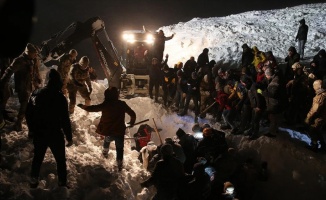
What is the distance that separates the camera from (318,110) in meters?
9.00

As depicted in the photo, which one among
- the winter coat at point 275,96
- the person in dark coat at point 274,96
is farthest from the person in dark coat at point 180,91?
the winter coat at point 275,96

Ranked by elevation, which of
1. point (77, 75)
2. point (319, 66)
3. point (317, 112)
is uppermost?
point (319, 66)

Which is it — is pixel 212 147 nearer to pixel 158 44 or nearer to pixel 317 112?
pixel 317 112

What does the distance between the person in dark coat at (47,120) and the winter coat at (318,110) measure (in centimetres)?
672

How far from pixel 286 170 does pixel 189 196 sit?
459 cm

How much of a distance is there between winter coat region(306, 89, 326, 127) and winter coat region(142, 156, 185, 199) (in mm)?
4785

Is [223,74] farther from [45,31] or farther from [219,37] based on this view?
[45,31]

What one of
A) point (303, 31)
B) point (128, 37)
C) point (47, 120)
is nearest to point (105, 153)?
point (47, 120)

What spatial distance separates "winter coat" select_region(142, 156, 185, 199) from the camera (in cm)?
626

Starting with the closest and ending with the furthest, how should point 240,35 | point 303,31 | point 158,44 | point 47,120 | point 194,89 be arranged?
point 47,120, point 194,89, point 158,44, point 303,31, point 240,35

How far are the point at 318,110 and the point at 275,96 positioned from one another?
1.22 meters

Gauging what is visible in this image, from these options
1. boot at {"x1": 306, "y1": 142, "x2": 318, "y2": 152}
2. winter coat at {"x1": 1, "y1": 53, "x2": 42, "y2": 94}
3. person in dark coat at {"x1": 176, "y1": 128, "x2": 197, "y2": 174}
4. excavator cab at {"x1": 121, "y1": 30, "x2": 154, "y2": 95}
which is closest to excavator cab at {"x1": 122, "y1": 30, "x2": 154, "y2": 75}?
excavator cab at {"x1": 121, "y1": 30, "x2": 154, "y2": 95}

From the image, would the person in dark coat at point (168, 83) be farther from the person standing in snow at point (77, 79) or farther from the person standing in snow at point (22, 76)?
the person standing in snow at point (22, 76)

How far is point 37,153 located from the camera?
582 cm
